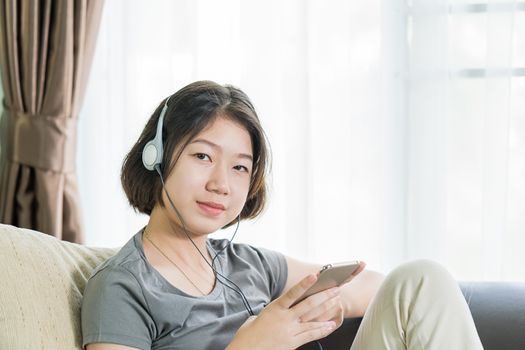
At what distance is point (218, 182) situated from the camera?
5.60 feet

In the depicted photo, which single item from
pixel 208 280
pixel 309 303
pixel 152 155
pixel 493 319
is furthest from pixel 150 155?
pixel 493 319

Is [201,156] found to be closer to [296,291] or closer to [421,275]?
[296,291]

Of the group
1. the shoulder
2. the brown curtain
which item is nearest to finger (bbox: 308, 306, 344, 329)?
the shoulder

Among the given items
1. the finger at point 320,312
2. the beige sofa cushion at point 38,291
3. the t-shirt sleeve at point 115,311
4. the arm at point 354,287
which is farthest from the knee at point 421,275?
the beige sofa cushion at point 38,291

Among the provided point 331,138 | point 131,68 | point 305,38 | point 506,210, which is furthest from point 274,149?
point 506,210

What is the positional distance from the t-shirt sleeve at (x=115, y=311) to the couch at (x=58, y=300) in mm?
53

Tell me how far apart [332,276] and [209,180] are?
330mm

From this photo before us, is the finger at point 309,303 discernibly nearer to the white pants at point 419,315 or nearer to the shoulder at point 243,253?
the white pants at point 419,315

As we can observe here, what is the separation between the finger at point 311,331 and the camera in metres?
1.62

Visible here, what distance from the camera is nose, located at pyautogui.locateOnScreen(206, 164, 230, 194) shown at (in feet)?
5.60

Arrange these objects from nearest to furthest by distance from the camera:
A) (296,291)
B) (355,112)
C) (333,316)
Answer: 1. (296,291)
2. (333,316)
3. (355,112)

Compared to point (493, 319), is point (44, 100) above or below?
above

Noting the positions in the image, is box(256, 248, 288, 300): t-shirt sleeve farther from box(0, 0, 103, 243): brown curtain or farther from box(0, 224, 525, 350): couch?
box(0, 0, 103, 243): brown curtain

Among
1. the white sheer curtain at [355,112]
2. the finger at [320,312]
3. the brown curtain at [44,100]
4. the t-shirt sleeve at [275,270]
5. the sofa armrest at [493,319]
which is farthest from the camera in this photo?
the brown curtain at [44,100]
